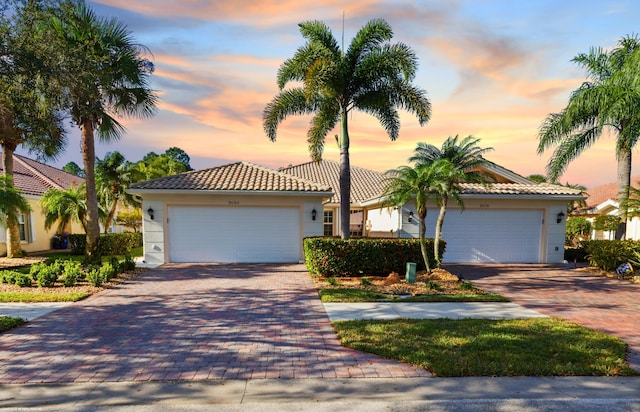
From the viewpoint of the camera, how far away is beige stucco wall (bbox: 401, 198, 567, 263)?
44.0 ft

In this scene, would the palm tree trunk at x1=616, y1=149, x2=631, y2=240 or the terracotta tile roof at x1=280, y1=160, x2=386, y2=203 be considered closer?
the palm tree trunk at x1=616, y1=149, x2=631, y2=240

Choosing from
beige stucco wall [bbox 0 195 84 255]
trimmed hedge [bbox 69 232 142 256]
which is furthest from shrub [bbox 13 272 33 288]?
beige stucco wall [bbox 0 195 84 255]

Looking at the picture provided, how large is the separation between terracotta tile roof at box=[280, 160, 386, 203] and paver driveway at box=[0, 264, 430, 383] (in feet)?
44.5

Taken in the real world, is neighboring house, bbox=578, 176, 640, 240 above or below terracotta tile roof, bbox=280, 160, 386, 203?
below

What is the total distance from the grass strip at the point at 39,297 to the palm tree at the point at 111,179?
1073cm

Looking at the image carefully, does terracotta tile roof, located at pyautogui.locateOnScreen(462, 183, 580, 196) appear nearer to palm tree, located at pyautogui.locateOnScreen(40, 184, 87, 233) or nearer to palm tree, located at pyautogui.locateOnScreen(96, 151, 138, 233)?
palm tree, located at pyautogui.locateOnScreen(96, 151, 138, 233)

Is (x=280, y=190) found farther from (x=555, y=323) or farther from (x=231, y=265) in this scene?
(x=555, y=323)

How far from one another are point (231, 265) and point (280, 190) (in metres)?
3.51

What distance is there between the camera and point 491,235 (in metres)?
13.8

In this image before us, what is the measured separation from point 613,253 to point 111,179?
23071 mm

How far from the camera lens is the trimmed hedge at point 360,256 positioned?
1039 centimetres

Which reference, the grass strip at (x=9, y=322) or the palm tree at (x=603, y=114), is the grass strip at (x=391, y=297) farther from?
the palm tree at (x=603, y=114)

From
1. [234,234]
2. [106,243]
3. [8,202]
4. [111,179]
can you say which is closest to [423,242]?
[234,234]

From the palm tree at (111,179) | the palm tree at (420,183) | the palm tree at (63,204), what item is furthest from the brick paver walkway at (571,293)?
the palm tree at (63,204)
